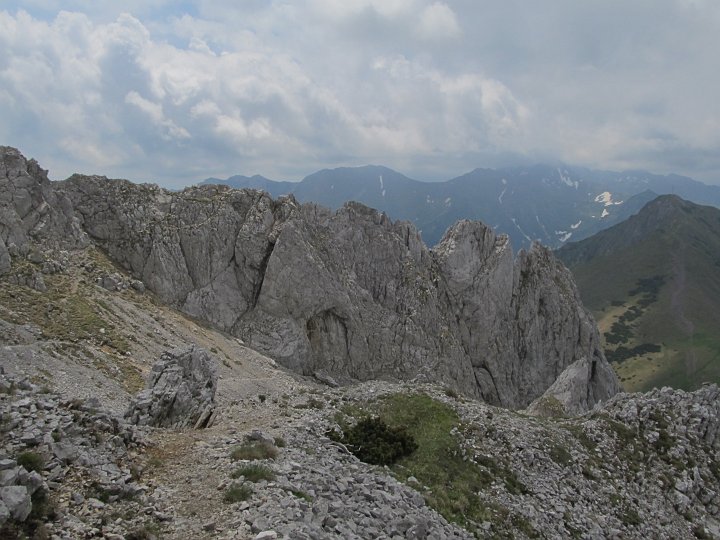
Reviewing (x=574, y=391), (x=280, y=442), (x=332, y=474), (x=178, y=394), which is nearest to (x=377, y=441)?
(x=280, y=442)

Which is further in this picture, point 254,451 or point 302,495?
point 254,451

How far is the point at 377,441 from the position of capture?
1056 inches

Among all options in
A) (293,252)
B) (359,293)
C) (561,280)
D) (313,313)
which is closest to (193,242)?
(293,252)

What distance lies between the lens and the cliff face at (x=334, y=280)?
6738 centimetres

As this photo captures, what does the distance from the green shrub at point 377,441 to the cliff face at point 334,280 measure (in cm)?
4052

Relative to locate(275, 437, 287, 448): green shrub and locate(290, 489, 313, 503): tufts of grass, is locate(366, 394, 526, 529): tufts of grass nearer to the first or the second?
locate(275, 437, 287, 448): green shrub

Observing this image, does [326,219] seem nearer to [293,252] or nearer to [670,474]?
[293,252]

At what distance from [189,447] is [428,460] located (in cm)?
1295

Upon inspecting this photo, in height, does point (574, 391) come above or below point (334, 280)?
below

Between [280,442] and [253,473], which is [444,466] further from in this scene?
[253,473]

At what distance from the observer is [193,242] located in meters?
71.4

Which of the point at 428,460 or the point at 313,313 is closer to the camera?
the point at 428,460

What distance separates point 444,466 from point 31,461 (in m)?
19.7

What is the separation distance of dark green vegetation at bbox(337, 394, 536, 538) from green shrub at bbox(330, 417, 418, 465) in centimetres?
39
